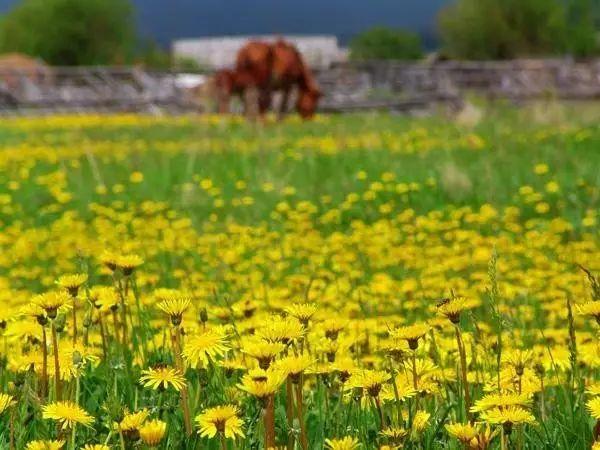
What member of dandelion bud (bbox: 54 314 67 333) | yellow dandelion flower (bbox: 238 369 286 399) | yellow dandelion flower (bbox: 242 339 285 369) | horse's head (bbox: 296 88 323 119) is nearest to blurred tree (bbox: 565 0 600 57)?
horse's head (bbox: 296 88 323 119)

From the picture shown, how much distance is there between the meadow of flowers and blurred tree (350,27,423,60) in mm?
103866

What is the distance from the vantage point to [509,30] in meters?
84.3

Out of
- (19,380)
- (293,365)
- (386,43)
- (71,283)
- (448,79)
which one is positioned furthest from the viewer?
(386,43)

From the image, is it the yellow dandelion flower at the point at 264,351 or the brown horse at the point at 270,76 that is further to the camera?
the brown horse at the point at 270,76

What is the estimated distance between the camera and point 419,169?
31.2ft

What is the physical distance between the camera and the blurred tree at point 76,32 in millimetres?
88250

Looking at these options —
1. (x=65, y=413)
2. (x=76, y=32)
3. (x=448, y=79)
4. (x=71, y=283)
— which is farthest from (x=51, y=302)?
(x=76, y=32)

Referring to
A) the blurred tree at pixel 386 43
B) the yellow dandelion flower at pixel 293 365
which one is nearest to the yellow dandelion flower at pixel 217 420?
the yellow dandelion flower at pixel 293 365

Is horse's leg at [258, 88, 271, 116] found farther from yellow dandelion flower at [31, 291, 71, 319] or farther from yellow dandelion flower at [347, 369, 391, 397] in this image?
yellow dandelion flower at [347, 369, 391, 397]

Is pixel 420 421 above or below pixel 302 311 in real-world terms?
below

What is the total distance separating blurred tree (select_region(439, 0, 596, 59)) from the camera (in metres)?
83.2

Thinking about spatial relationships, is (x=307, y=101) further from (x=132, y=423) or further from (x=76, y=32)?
(x=76, y=32)

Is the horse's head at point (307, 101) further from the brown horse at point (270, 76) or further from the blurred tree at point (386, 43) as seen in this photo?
the blurred tree at point (386, 43)

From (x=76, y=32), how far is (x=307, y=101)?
238 ft
